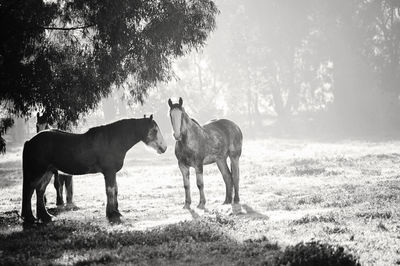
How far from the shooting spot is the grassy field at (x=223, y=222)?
967 cm

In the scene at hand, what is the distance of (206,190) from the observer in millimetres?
22156

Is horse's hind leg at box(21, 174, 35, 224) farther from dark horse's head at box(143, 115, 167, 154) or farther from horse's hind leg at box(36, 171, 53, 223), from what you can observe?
dark horse's head at box(143, 115, 167, 154)

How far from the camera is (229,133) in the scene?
18.5 m

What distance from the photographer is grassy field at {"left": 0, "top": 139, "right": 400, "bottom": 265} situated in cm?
967

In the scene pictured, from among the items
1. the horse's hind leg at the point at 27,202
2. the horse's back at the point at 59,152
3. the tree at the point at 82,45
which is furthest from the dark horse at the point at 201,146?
the horse's hind leg at the point at 27,202

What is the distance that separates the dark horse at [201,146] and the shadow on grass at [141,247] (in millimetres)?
4157

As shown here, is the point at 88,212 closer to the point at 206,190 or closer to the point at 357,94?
the point at 206,190

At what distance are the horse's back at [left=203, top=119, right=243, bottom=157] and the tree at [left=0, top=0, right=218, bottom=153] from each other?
8.76 ft

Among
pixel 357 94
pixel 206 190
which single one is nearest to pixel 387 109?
pixel 357 94

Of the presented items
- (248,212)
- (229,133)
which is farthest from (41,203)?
(229,133)

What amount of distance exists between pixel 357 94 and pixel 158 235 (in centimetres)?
6455

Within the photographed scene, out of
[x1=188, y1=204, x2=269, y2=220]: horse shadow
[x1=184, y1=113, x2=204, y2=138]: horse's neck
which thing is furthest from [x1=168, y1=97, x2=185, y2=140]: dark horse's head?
[x1=188, y1=204, x2=269, y2=220]: horse shadow

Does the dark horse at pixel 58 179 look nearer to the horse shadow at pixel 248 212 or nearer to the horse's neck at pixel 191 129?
the horse's neck at pixel 191 129

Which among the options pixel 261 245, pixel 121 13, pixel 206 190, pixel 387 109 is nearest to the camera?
pixel 261 245
